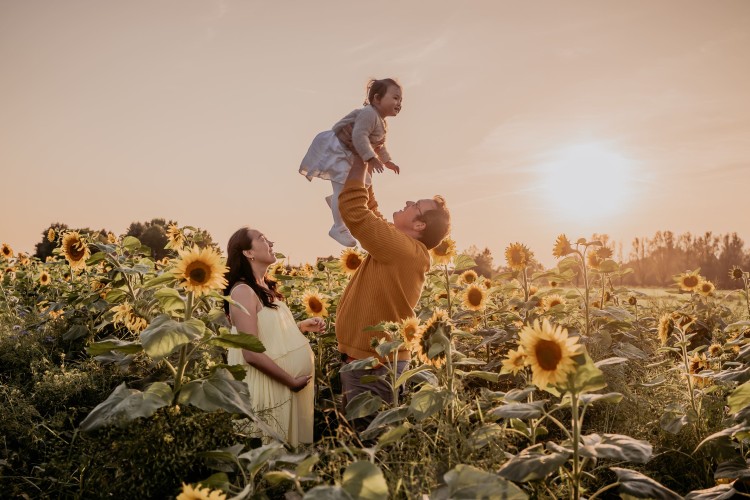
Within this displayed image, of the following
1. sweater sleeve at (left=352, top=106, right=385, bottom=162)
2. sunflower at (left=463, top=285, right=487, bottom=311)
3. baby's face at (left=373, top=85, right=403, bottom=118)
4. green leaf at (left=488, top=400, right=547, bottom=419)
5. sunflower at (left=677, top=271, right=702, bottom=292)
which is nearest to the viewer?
green leaf at (left=488, top=400, right=547, bottom=419)

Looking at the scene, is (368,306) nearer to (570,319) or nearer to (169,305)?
(169,305)

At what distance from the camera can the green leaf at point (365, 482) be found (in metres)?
1.57

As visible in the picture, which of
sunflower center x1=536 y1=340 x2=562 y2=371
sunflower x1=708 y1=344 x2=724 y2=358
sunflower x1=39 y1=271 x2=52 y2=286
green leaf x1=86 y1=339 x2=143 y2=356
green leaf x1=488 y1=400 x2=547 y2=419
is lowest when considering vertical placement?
sunflower x1=708 y1=344 x2=724 y2=358

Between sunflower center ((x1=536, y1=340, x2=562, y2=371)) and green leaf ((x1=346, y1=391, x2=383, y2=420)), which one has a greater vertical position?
sunflower center ((x1=536, y1=340, x2=562, y2=371))

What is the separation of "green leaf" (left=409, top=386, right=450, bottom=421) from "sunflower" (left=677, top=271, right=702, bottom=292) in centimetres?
516

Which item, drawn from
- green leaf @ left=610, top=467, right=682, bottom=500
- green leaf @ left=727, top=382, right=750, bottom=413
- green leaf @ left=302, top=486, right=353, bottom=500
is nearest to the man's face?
green leaf @ left=727, top=382, right=750, bottom=413

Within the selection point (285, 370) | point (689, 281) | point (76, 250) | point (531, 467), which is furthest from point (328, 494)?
point (689, 281)

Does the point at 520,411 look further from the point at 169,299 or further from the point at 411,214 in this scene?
the point at 411,214

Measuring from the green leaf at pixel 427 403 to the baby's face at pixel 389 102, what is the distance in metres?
2.71

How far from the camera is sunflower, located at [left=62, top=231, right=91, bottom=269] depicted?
4539 millimetres

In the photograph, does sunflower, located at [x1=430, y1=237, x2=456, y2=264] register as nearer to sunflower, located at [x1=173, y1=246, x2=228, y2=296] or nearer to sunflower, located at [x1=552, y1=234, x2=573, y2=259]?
sunflower, located at [x1=552, y1=234, x2=573, y2=259]

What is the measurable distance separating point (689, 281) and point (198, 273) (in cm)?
576

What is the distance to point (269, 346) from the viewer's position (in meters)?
3.51

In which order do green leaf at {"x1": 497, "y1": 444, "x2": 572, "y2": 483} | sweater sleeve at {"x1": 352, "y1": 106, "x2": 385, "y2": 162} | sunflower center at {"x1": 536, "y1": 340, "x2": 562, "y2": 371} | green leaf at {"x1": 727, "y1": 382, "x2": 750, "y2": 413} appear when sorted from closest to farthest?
1. green leaf at {"x1": 497, "y1": 444, "x2": 572, "y2": 483}
2. sunflower center at {"x1": 536, "y1": 340, "x2": 562, "y2": 371}
3. green leaf at {"x1": 727, "y1": 382, "x2": 750, "y2": 413}
4. sweater sleeve at {"x1": 352, "y1": 106, "x2": 385, "y2": 162}
